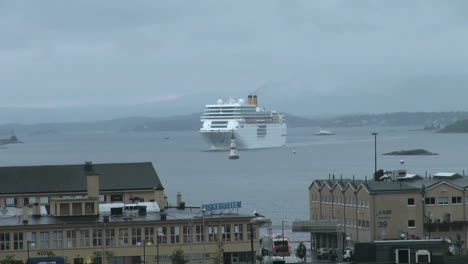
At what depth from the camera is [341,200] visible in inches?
2207

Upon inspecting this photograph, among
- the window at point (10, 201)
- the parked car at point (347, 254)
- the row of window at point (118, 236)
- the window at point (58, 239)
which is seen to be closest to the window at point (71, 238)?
the row of window at point (118, 236)

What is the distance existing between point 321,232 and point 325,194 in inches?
184

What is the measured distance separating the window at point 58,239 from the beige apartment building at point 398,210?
594 inches

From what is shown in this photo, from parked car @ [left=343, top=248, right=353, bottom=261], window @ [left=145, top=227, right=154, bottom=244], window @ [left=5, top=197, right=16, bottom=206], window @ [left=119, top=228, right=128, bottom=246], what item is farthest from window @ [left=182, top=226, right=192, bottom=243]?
window @ [left=5, top=197, right=16, bottom=206]

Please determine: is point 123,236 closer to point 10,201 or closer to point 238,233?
point 238,233

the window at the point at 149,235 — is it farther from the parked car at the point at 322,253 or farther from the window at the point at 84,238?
the parked car at the point at 322,253

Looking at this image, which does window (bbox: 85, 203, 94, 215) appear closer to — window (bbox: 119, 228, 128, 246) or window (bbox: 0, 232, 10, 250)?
window (bbox: 119, 228, 128, 246)

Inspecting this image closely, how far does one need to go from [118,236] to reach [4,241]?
398 cm

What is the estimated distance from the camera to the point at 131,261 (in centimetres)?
4284

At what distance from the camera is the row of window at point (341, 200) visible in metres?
53.4

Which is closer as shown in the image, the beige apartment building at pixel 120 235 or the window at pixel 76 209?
the beige apartment building at pixel 120 235

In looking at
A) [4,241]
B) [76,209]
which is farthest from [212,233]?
[4,241]

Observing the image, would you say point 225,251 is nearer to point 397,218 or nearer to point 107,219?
point 107,219

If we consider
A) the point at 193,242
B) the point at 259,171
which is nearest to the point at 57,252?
the point at 193,242
